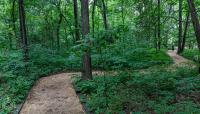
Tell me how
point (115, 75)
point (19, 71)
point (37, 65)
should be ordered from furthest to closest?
point (37, 65) → point (19, 71) → point (115, 75)

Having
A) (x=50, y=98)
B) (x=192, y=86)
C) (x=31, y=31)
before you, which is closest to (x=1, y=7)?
(x=31, y=31)

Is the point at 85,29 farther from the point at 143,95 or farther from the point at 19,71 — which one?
the point at 19,71

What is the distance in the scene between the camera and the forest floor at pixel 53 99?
341 inches

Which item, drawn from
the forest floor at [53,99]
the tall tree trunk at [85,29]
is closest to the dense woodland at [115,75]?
the tall tree trunk at [85,29]

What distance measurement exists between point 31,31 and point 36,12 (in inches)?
168

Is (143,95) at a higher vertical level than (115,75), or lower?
lower

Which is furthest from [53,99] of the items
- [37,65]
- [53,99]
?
[37,65]

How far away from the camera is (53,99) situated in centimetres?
1012

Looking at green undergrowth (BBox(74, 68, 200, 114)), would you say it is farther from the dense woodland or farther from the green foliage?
the green foliage

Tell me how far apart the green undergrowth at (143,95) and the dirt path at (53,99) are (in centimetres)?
42

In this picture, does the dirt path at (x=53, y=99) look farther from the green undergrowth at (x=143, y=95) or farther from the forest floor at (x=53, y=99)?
the green undergrowth at (x=143, y=95)

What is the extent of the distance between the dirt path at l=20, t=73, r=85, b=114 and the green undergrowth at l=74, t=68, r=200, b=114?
0.42 meters

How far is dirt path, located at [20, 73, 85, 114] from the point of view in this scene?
8666 millimetres

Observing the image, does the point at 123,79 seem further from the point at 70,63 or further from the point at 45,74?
the point at 70,63
